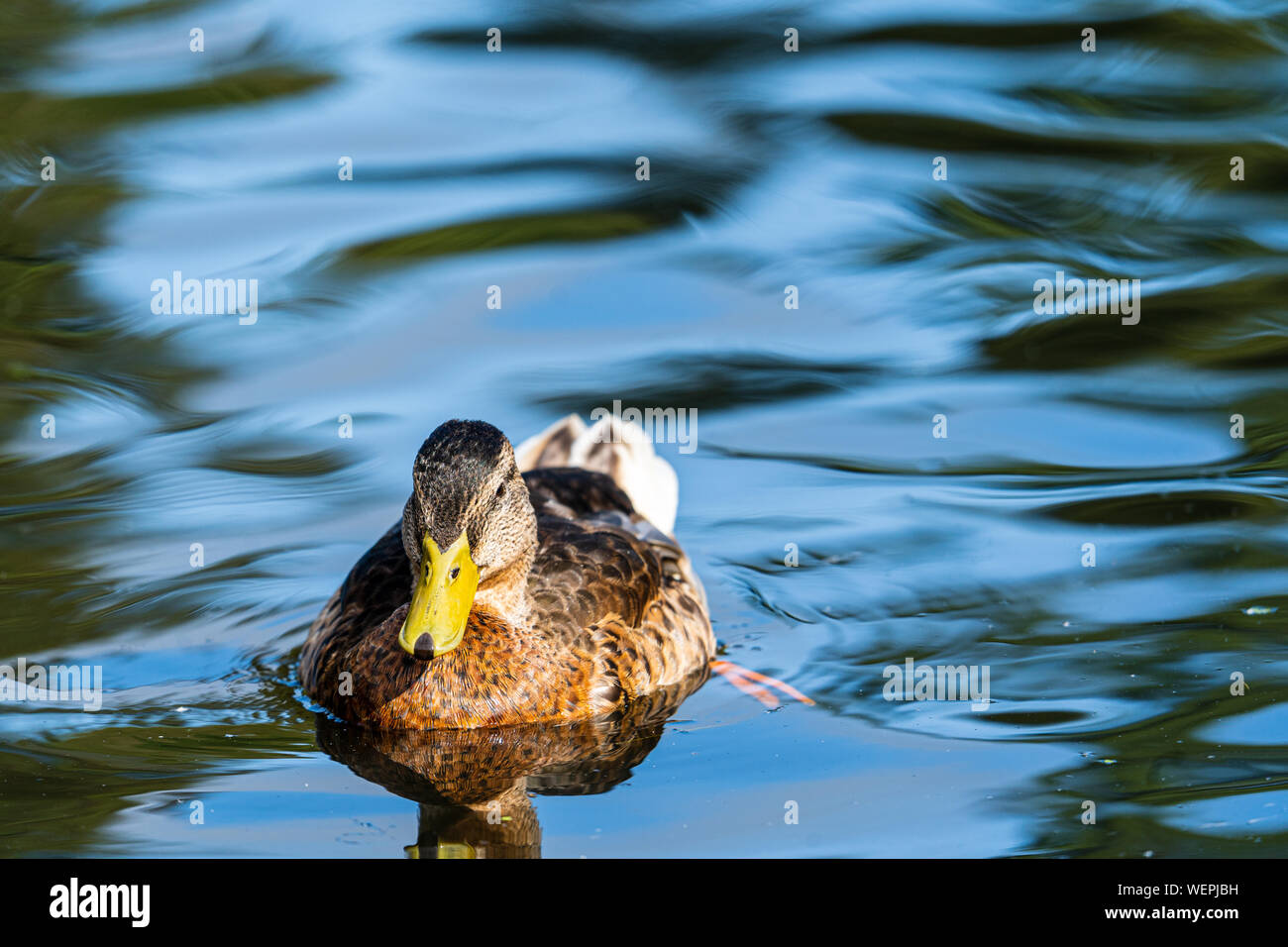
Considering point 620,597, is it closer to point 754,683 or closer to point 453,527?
point 754,683

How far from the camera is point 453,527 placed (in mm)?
7105

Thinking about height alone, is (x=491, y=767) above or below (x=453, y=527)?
below

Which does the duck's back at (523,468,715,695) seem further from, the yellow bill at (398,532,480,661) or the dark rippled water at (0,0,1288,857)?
the yellow bill at (398,532,480,661)

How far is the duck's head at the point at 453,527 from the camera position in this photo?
6.98m

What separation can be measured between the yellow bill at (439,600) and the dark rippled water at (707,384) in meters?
0.52

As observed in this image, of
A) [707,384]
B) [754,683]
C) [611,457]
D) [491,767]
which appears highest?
[707,384]

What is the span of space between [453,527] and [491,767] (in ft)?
3.08

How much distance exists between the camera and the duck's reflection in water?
256 inches

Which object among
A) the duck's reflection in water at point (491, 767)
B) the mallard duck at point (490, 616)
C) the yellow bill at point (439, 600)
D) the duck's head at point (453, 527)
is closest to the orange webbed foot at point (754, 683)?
the mallard duck at point (490, 616)

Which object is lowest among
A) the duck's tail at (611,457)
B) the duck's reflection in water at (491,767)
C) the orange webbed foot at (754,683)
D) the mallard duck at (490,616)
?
the duck's reflection in water at (491,767)

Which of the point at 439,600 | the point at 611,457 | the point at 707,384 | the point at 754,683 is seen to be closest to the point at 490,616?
the point at 439,600

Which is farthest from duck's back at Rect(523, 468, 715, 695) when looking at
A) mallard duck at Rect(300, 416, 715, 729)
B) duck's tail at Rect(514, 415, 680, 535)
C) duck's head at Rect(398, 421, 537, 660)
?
duck's tail at Rect(514, 415, 680, 535)

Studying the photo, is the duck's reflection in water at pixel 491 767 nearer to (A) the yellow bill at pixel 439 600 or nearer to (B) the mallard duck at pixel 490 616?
(B) the mallard duck at pixel 490 616

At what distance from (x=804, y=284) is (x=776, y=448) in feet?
7.03
